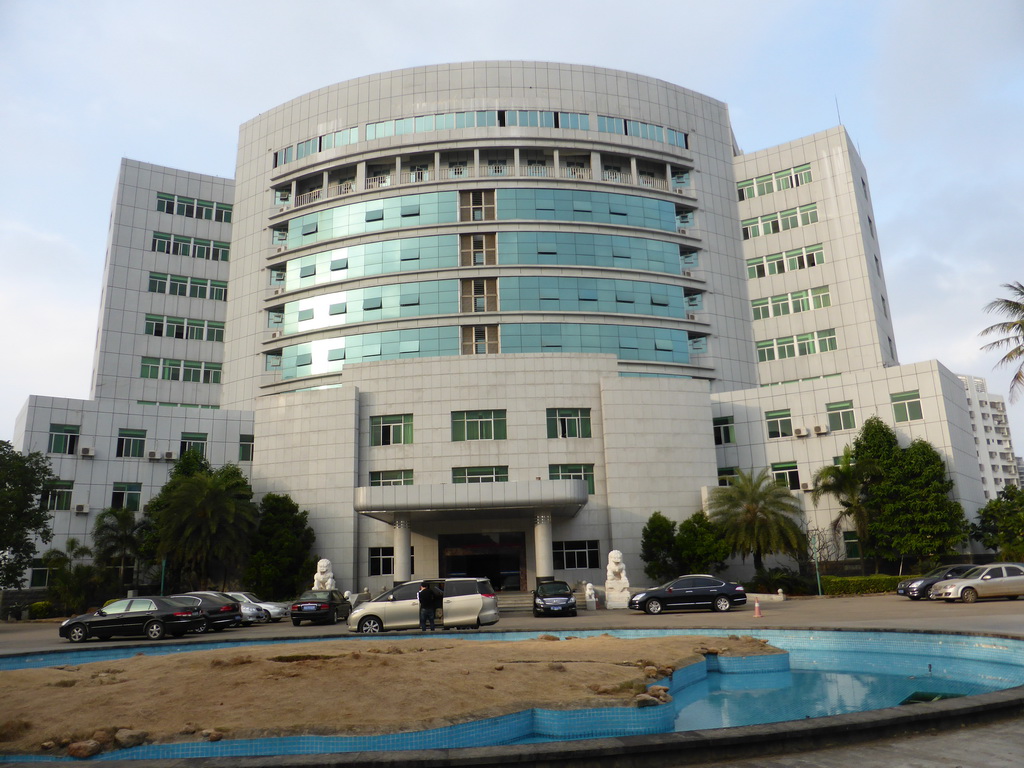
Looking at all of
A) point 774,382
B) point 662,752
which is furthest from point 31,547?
point 774,382

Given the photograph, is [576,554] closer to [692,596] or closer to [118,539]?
[692,596]

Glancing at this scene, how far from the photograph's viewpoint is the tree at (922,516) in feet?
132

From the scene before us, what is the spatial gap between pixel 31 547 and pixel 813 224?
54.5 metres

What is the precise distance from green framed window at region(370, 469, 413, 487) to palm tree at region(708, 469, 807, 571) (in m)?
18.1

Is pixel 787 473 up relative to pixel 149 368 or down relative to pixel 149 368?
down

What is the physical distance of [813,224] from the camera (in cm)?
5588

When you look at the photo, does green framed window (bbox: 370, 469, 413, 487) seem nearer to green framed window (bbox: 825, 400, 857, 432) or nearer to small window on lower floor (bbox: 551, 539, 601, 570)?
small window on lower floor (bbox: 551, 539, 601, 570)

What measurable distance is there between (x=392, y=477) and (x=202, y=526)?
11150 millimetres

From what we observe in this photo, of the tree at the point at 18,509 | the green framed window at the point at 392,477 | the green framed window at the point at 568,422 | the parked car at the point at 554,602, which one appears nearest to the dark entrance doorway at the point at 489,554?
the green framed window at the point at 392,477

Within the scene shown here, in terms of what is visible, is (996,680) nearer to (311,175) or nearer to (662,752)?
(662,752)

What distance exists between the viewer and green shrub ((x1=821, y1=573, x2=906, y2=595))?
39.3 meters

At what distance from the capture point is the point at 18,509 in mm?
39406

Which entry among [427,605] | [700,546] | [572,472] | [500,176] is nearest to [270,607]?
[427,605]

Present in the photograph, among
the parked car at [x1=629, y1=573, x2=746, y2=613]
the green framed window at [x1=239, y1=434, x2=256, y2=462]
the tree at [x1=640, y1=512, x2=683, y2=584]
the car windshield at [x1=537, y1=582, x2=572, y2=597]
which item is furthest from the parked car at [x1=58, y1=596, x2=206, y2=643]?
the green framed window at [x1=239, y1=434, x2=256, y2=462]
